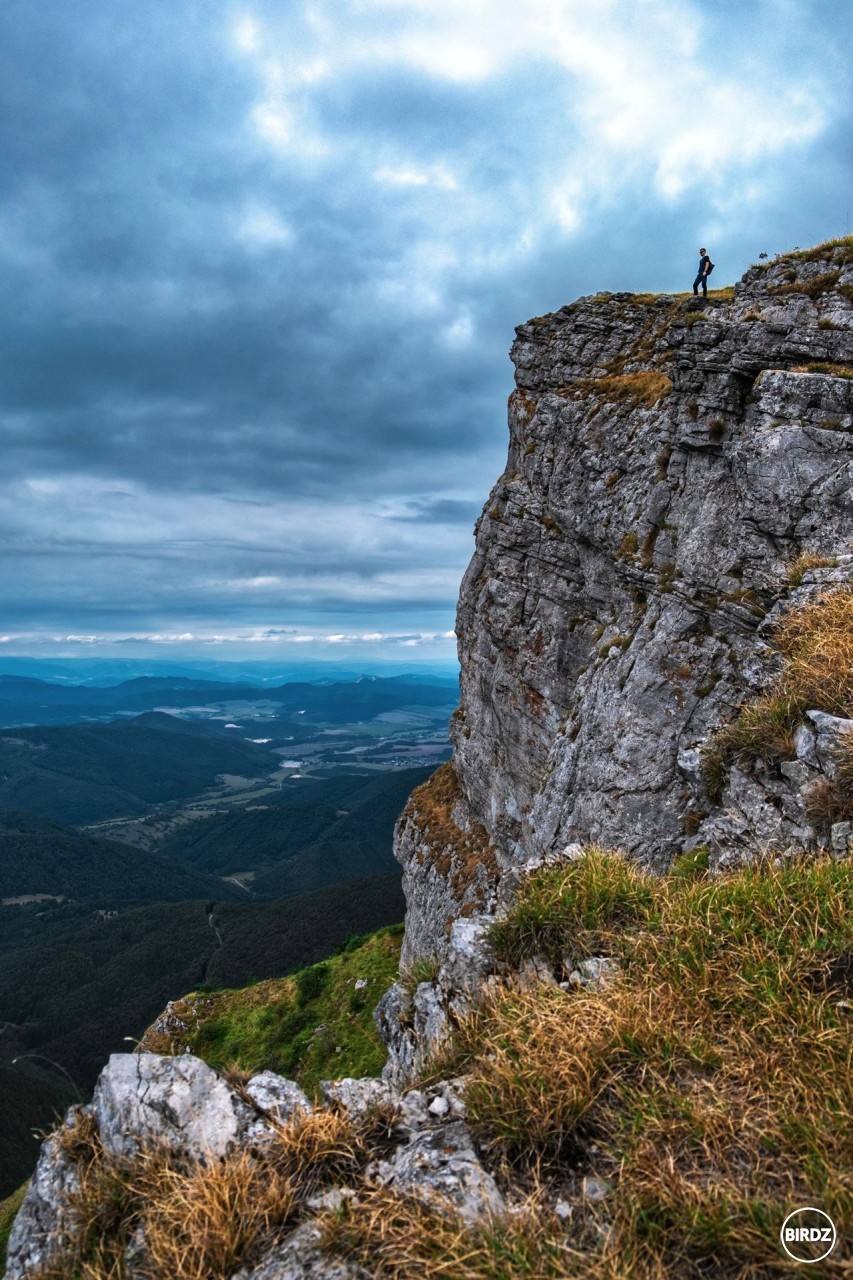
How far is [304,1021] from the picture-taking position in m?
41.7

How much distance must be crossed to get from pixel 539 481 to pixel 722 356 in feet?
42.4

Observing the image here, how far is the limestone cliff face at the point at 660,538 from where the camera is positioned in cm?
1577

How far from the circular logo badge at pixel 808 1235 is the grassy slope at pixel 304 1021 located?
33.0 m

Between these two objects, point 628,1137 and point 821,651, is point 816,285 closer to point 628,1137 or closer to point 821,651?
point 821,651

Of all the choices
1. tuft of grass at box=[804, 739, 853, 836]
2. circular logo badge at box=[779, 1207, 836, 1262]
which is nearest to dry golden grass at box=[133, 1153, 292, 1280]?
circular logo badge at box=[779, 1207, 836, 1262]

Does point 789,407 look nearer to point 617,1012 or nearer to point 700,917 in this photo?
point 700,917

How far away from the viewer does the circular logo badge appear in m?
3.56

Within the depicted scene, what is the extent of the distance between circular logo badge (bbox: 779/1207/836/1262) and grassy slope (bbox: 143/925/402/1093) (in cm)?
3299

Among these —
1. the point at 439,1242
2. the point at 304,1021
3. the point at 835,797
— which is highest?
the point at 835,797

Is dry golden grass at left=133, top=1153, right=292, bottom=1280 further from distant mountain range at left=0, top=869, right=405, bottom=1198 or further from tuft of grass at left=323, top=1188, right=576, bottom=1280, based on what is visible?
distant mountain range at left=0, top=869, right=405, bottom=1198

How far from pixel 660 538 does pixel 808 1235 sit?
19.5 metres

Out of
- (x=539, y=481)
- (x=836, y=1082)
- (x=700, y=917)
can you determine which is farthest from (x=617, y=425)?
(x=836, y=1082)

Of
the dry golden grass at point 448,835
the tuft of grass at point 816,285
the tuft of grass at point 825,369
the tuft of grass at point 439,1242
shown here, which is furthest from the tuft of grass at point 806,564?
the dry golden grass at point 448,835

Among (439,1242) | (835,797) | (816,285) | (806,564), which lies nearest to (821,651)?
(835,797)
